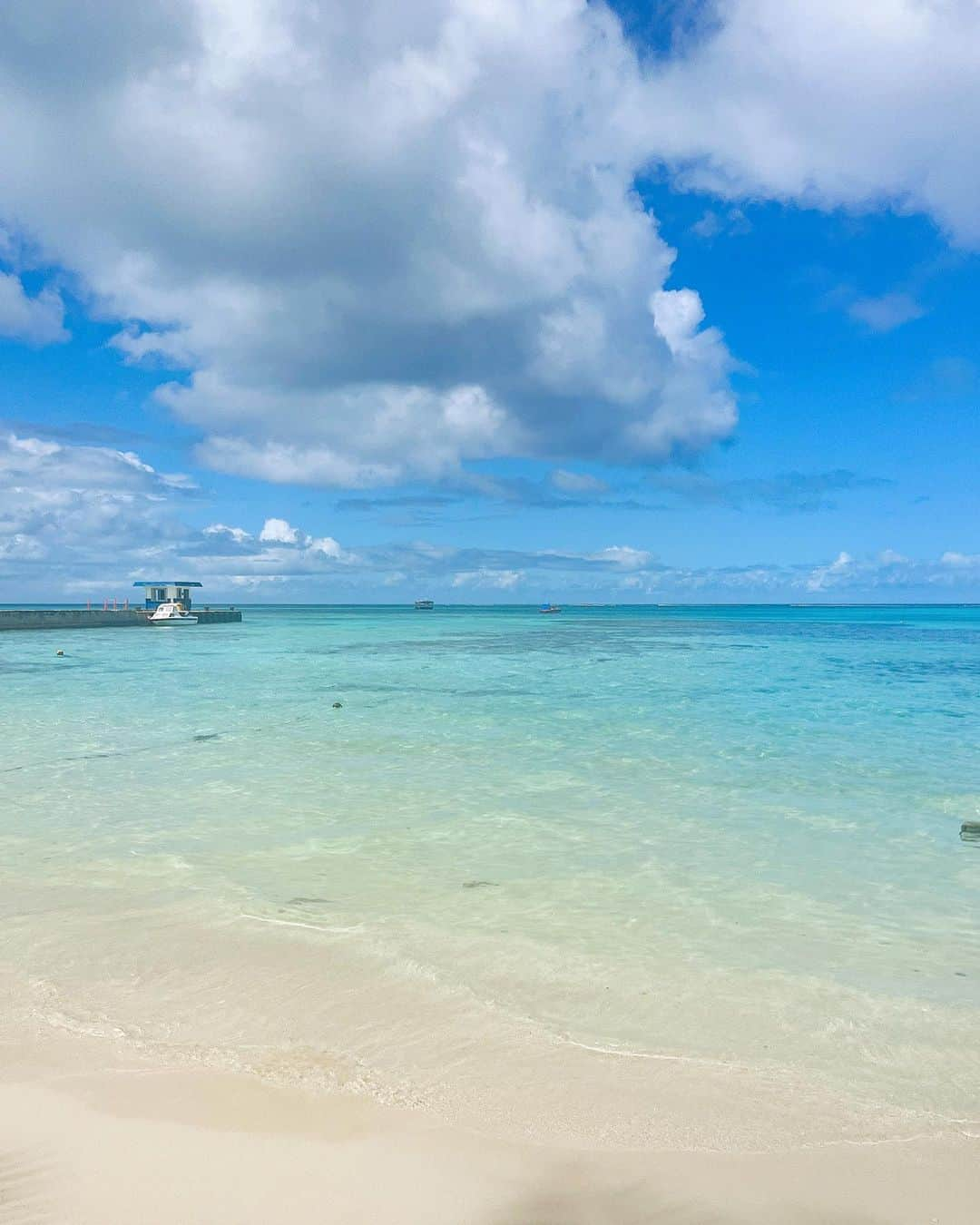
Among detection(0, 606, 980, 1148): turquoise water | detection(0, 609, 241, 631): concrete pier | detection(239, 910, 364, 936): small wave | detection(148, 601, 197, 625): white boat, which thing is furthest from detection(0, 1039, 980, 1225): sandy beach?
detection(148, 601, 197, 625): white boat

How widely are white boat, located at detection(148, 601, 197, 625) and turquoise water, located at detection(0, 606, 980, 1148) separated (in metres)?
72.4

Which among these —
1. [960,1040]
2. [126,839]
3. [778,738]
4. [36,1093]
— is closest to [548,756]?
[778,738]

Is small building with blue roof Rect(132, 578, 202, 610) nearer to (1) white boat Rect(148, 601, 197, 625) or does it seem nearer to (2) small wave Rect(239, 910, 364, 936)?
(1) white boat Rect(148, 601, 197, 625)

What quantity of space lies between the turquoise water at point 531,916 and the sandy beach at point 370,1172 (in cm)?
26

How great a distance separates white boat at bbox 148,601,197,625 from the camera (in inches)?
3501

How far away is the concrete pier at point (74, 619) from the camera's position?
3098 inches

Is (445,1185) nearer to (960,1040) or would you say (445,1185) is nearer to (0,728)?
(960,1040)

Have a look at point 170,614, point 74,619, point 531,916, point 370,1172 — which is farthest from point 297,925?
point 170,614

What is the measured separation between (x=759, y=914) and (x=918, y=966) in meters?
1.53

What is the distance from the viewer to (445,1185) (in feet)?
13.3

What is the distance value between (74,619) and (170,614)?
9.35 m

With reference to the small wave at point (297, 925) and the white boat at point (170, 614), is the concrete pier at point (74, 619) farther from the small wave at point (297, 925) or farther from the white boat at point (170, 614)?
the small wave at point (297, 925)

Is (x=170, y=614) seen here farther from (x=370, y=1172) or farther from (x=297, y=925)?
(x=370, y=1172)

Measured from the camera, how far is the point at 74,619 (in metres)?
84.8
